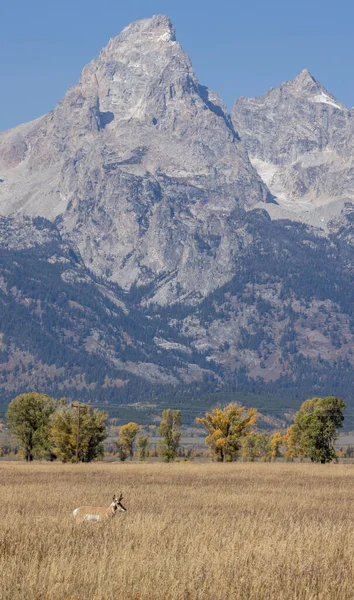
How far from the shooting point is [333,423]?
129375mm

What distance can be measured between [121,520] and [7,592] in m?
15.1

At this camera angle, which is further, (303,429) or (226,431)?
(303,429)

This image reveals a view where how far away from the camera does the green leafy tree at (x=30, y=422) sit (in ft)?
471

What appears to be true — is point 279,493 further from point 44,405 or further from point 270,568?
point 44,405

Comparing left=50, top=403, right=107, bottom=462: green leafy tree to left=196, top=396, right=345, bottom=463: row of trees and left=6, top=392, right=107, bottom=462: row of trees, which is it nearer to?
left=6, top=392, right=107, bottom=462: row of trees

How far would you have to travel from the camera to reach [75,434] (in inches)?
5251

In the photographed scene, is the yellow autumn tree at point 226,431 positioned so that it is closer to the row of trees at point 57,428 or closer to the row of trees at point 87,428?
the row of trees at point 87,428

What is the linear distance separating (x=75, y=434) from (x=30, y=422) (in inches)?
586

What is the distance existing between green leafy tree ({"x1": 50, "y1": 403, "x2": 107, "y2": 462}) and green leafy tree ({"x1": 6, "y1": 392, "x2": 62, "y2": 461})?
715 cm

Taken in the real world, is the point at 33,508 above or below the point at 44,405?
below

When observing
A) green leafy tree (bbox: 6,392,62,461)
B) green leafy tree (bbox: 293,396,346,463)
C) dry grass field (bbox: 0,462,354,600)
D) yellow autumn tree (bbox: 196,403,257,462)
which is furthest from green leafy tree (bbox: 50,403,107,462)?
dry grass field (bbox: 0,462,354,600)

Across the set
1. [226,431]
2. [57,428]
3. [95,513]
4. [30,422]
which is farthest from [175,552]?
[226,431]

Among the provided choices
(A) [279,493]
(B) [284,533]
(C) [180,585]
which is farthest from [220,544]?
(A) [279,493]

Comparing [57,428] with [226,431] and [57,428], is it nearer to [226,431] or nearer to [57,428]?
[57,428]
